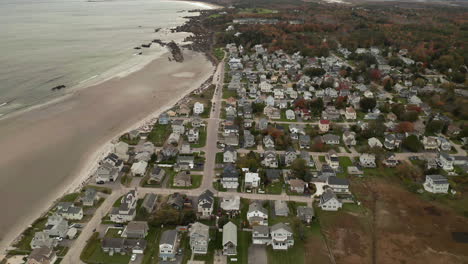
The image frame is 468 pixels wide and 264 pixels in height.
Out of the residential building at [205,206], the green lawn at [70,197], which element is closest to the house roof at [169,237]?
the residential building at [205,206]

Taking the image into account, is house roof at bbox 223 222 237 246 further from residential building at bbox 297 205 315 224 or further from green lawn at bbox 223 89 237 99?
green lawn at bbox 223 89 237 99

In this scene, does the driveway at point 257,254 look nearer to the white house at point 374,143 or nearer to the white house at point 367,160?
the white house at point 367,160

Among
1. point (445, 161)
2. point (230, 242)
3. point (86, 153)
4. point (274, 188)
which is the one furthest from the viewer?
point (86, 153)

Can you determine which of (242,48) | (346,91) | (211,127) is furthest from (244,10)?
(211,127)

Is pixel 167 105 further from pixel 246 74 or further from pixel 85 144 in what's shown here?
pixel 246 74

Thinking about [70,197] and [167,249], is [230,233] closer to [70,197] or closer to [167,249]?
[167,249]

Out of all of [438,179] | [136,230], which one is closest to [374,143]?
[438,179]
